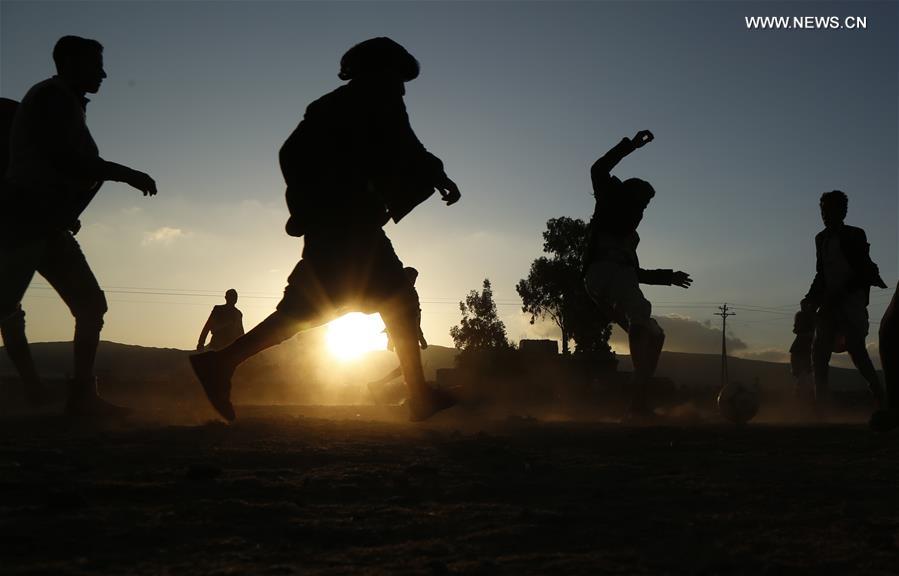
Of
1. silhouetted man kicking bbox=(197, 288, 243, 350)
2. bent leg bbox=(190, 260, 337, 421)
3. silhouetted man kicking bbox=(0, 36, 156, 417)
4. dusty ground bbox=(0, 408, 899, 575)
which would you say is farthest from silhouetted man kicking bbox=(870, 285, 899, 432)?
silhouetted man kicking bbox=(197, 288, 243, 350)

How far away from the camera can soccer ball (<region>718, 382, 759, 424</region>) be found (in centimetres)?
869

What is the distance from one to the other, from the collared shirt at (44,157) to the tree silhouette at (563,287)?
50.1 metres

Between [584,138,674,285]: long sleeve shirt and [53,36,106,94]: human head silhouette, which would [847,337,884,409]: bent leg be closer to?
[584,138,674,285]: long sleeve shirt

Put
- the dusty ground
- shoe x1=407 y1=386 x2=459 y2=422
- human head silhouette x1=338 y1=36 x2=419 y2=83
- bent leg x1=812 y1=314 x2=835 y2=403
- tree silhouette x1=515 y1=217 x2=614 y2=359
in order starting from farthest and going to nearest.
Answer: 1. tree silhouette x1=515 y1=217 x2=614 y2=359
2. bent leg x1=812 y1=314 x2=835 y2=403
3. shoe x1=407 y1=386 x2=459 y2=422
4. human head silhouette x1=338 y1=36 x2=419 y2=83
5. the dusty ground

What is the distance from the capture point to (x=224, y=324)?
14.4 m

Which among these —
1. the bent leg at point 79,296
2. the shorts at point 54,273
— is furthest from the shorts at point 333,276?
the bent leg at point 79,296

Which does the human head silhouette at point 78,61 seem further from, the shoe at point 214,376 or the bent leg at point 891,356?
the bent leg at point 891,356

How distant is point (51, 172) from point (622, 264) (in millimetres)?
4533

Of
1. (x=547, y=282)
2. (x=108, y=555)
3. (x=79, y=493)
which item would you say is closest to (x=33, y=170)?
(x=79, y=493)

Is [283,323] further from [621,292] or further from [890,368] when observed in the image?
[621,292]

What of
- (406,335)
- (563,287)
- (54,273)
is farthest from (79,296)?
(563,287)

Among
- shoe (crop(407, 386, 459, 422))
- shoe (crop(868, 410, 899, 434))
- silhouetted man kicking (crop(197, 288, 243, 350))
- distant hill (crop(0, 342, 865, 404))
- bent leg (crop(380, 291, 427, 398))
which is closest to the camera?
shoe (crop(868, 410, 899, 434))

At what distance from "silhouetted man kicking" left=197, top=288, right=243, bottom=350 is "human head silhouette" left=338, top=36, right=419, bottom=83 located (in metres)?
9.45

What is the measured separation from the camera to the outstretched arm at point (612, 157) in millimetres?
7406
